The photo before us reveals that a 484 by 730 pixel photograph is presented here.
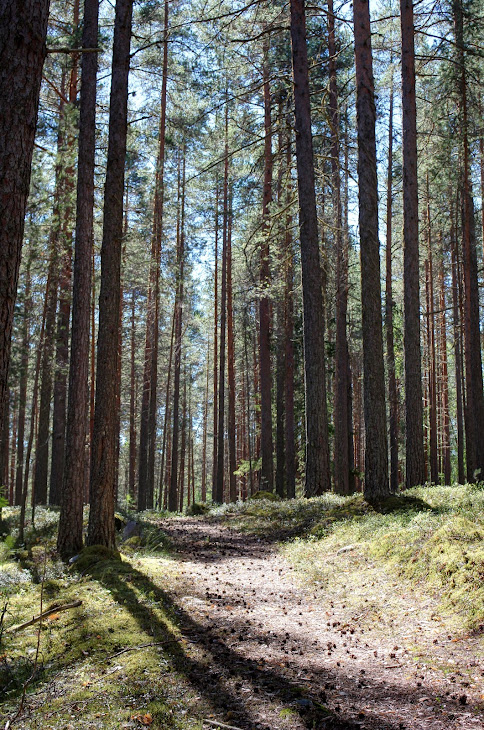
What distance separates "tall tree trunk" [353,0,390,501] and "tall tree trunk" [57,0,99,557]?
16.5ft

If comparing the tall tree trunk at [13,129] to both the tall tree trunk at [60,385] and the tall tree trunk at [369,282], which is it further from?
the tall tree trunk at [60,385]

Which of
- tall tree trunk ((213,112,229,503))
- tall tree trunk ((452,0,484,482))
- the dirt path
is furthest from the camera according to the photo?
tall tree trunk ((213,112,229,503))

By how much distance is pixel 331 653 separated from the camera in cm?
459

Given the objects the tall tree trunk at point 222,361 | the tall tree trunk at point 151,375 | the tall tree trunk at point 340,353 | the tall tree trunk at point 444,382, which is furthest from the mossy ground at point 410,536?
the tall tree trunk at point 444,382

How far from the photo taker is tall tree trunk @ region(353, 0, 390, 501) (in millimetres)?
9781

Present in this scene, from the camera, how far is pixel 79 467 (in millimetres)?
8664

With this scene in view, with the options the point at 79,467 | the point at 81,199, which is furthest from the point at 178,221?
the point at 79,467

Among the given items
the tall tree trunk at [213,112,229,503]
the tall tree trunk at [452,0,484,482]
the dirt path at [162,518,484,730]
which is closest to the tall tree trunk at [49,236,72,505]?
the tall tree trunk at [213,112,229,503]

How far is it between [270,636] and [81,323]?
18.8ft

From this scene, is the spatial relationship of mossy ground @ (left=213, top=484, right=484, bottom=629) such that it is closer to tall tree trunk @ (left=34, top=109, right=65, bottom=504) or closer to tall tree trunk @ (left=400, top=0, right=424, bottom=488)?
tall tree trunk @ (left=400, top=0, right=424, bottom=488)

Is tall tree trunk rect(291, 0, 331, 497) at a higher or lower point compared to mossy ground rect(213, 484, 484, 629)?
higher

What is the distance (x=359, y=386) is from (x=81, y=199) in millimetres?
29266

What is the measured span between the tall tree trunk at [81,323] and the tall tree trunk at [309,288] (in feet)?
18.2

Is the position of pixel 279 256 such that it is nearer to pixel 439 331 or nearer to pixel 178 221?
pixel 178 221
